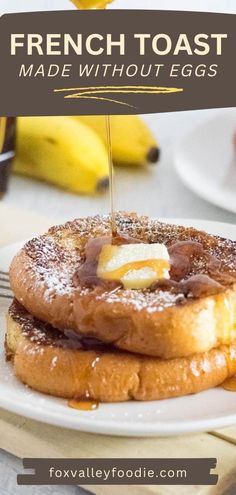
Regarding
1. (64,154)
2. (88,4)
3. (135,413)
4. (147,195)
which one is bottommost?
(135,413)

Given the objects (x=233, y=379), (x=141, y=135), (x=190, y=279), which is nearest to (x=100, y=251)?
(x=190, y=279)

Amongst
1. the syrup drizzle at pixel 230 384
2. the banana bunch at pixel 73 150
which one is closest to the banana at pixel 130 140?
the banana bunch at pixel 73 150

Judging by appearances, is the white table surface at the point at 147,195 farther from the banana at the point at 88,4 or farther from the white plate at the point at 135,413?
the white plate at the point at 135,413

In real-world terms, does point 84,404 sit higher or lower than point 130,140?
lower

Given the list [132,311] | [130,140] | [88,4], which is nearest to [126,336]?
[132,311]

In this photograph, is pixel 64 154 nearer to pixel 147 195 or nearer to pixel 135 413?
pixel 147 195
